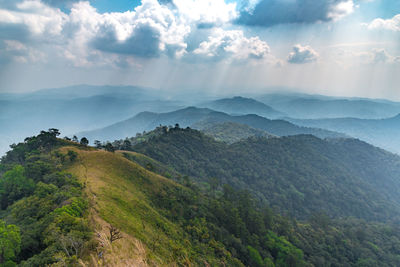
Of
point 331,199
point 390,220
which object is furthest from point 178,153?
point 390,220

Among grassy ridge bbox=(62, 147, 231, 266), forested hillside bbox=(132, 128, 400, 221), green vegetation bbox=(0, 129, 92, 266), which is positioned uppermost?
green vegetation bbox=(0, 129, 92, 266)

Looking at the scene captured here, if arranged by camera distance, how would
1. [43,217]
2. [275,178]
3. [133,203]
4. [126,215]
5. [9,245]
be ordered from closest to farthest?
[9,245] → [43,217] → [126,215] → [133,203] → [275,178]

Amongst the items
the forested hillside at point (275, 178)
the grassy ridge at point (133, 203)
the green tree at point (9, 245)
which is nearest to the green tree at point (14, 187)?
the grassy ridge at point (133, 203)

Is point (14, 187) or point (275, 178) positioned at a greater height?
point (14, 187)

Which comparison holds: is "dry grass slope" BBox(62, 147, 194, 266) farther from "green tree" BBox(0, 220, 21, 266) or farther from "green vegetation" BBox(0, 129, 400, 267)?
"green tree" BBox(0, 220, 21, 266)

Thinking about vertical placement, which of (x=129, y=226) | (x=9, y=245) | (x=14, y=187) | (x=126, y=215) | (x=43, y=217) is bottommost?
(x=126, y=215)

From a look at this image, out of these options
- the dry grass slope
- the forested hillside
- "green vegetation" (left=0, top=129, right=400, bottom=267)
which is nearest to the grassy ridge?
the dry grass slope

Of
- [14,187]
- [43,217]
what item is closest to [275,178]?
[14,187]

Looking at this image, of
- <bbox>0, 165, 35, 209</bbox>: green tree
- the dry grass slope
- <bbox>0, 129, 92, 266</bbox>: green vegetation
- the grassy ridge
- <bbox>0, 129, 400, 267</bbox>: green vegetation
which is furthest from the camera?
<bbox>0, 165, 35, 209</bbox>: green tree

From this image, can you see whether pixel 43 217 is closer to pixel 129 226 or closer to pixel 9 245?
pixel 9 245

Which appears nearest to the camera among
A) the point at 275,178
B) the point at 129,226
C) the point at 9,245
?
the point at 9,245
